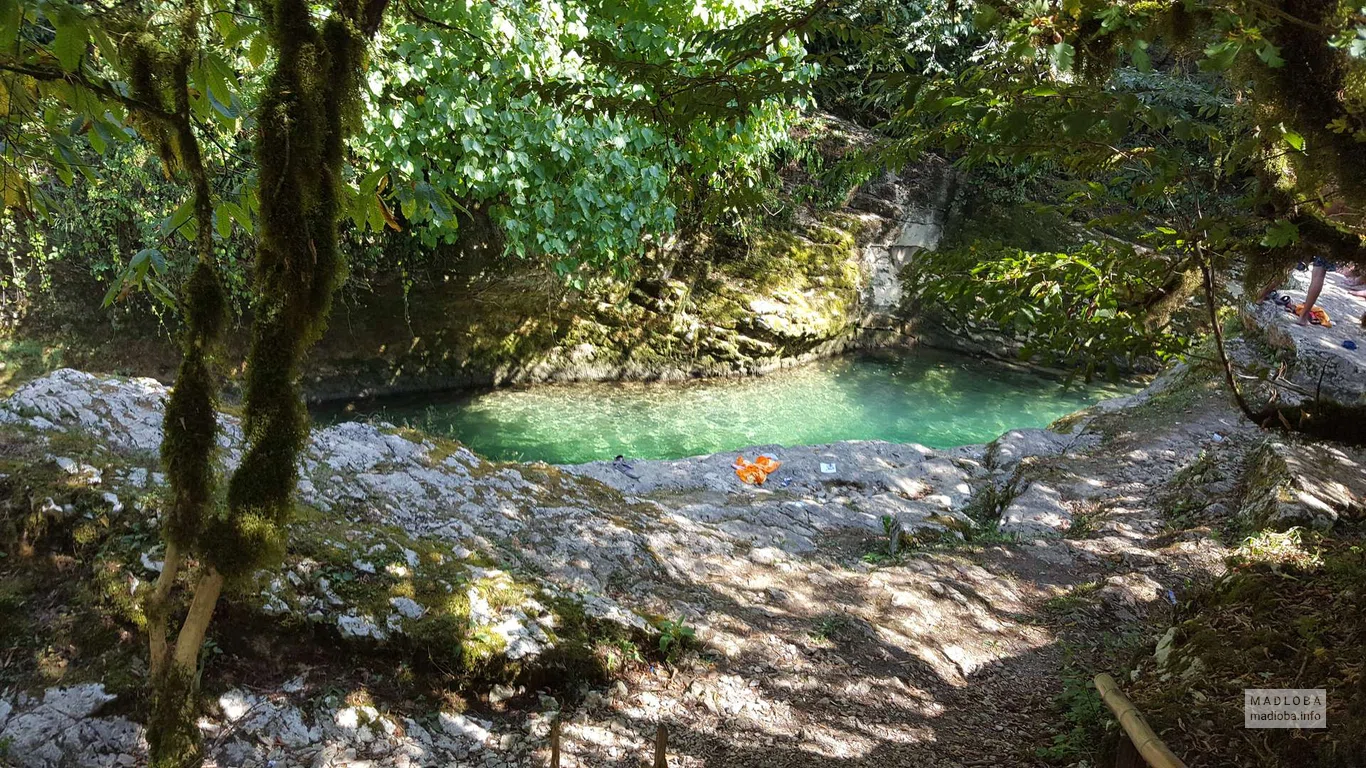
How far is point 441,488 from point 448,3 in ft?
11.2

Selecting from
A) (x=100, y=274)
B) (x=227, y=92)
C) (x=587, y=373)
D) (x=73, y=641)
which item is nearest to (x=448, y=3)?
(x=227, y=92)

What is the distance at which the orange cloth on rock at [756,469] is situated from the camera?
8.34 m

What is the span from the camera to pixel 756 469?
8453mm

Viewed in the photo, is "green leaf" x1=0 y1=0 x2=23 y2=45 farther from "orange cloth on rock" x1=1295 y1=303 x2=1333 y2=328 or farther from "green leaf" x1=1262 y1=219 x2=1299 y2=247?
"orange cloth on rock" x1=1295 y1=303 x2=1333 y2=328

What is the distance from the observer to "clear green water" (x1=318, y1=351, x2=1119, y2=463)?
34.6ft

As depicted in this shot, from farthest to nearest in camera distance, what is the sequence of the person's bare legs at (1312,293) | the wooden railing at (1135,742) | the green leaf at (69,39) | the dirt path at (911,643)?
1. the person's bare legs at (1312,293)
2. the dirt path at (911,643)
3. the wooden railing at (1135,742)
4. the green leaf at (69,39)

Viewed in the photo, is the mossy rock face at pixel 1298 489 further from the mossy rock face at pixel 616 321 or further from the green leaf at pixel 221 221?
the mossy rock face at pixel 616 321

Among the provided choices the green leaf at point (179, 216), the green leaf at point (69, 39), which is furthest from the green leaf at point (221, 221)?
the green leaf at point (69, 39)

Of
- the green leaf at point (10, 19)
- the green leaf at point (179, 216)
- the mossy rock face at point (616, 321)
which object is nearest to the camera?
the green leaf at point (10, 19)

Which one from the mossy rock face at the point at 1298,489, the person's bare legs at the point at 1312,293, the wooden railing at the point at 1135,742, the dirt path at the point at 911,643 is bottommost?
the dirt path at the point at 911,643

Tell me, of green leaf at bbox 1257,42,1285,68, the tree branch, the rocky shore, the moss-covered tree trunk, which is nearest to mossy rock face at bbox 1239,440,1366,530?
the rocky shore

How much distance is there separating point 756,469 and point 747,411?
4.00 meters

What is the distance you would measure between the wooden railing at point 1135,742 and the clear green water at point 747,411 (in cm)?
786

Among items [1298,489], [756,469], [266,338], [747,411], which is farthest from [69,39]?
[747,411]
